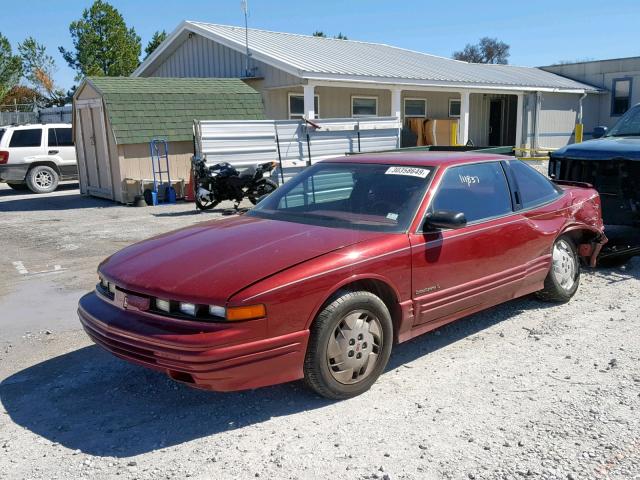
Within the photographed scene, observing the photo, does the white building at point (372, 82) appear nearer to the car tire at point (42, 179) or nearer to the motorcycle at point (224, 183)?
the motorcycle at point (224, 183)

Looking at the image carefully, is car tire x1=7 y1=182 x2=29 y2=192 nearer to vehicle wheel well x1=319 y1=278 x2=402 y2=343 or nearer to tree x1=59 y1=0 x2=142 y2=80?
vehicle wheel well x1=319 y1=278 x2=402 y2=343

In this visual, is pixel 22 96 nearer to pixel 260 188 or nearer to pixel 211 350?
pixel 260 188

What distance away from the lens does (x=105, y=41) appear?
45.5m

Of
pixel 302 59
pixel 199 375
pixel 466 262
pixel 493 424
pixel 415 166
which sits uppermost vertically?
pixel 302 59

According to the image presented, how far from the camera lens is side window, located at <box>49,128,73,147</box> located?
16875mm

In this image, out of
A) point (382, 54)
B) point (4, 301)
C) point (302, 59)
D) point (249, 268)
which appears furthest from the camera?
point (382, 54)

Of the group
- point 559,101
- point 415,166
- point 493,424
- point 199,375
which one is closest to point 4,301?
point 199,375

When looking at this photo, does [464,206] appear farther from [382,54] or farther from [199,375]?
[382,54]

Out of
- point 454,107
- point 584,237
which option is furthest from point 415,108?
point 584,237

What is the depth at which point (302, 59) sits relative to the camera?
56.1ft

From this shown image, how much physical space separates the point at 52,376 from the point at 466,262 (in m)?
3.09

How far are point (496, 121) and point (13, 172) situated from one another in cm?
1877

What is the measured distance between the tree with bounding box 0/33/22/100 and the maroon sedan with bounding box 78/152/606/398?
1847 inches

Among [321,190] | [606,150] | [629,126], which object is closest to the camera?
[321,190]
